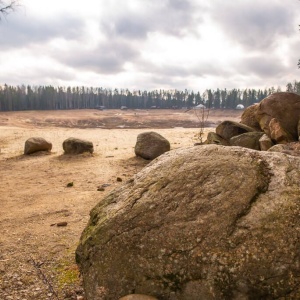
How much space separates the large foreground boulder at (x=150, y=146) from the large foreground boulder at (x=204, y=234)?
11154 millimetres

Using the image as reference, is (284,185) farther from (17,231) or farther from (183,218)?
(17,231)

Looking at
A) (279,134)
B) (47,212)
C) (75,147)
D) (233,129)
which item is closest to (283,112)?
(279,134)

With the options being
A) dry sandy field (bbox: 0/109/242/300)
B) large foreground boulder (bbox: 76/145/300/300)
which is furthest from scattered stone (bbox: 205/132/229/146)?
large foreground boulder (bbox: 76/145/300/300)

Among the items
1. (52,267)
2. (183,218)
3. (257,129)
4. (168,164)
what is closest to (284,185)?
(183,218)

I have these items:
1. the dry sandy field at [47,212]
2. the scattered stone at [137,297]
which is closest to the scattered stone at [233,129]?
the dry sandy field at [47,212]

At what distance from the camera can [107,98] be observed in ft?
419

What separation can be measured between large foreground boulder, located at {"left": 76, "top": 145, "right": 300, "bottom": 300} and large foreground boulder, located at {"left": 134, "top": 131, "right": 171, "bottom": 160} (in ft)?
36.6

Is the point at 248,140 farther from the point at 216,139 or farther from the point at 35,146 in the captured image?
the point at 35,146

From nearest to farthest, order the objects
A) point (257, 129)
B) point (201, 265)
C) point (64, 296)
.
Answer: point (201, 265)
point (64, 296)
point (257, 129)

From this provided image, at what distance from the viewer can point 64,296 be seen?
4.27 metres

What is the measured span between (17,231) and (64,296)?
318 centimetres

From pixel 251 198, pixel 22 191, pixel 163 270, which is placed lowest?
pixel 22 191

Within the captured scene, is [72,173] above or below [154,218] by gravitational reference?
below

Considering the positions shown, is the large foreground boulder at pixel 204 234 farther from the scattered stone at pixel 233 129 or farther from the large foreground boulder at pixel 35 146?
the large foreground boulder at pixel 35 146
